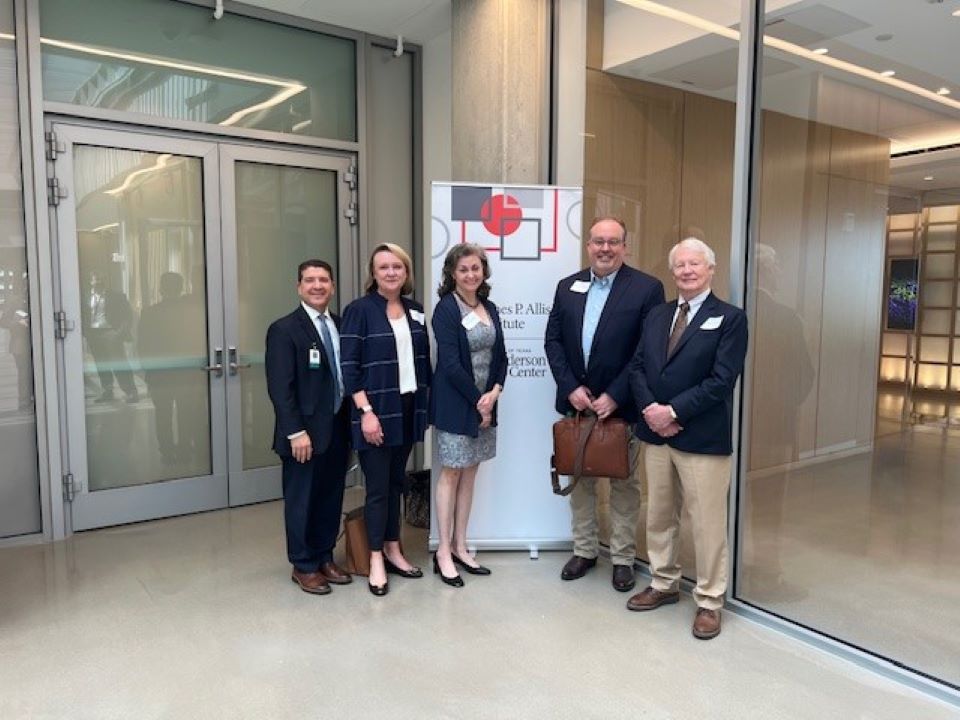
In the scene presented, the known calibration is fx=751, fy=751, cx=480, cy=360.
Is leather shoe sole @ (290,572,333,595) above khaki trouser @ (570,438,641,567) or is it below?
below

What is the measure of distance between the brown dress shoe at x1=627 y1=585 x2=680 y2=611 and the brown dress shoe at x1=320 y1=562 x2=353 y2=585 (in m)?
1.38

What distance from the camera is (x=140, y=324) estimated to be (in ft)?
15.3

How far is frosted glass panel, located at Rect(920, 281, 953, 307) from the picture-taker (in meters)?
2.91

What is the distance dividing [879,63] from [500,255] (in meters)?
1.90

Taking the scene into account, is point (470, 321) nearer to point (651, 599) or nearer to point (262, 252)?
point (651, 599)

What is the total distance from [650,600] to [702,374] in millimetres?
1117

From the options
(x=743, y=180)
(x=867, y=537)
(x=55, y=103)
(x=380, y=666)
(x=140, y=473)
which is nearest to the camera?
(x=380, y=666)

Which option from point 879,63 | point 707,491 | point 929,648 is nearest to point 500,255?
point 707,491

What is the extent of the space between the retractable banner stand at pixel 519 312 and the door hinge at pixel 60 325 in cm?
219

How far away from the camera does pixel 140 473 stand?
4.76 m

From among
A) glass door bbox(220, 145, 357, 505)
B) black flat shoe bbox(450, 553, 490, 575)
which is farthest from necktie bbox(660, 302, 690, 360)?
glass door bbox(220, 145, 357, 505)

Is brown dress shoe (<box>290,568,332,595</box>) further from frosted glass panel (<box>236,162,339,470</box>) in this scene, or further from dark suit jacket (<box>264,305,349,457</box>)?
frosted glass panel (<box>236,162,339,470</box>)

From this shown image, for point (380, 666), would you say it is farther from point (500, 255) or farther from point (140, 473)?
point (140, 473)

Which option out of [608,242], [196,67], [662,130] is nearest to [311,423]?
[608,242]
